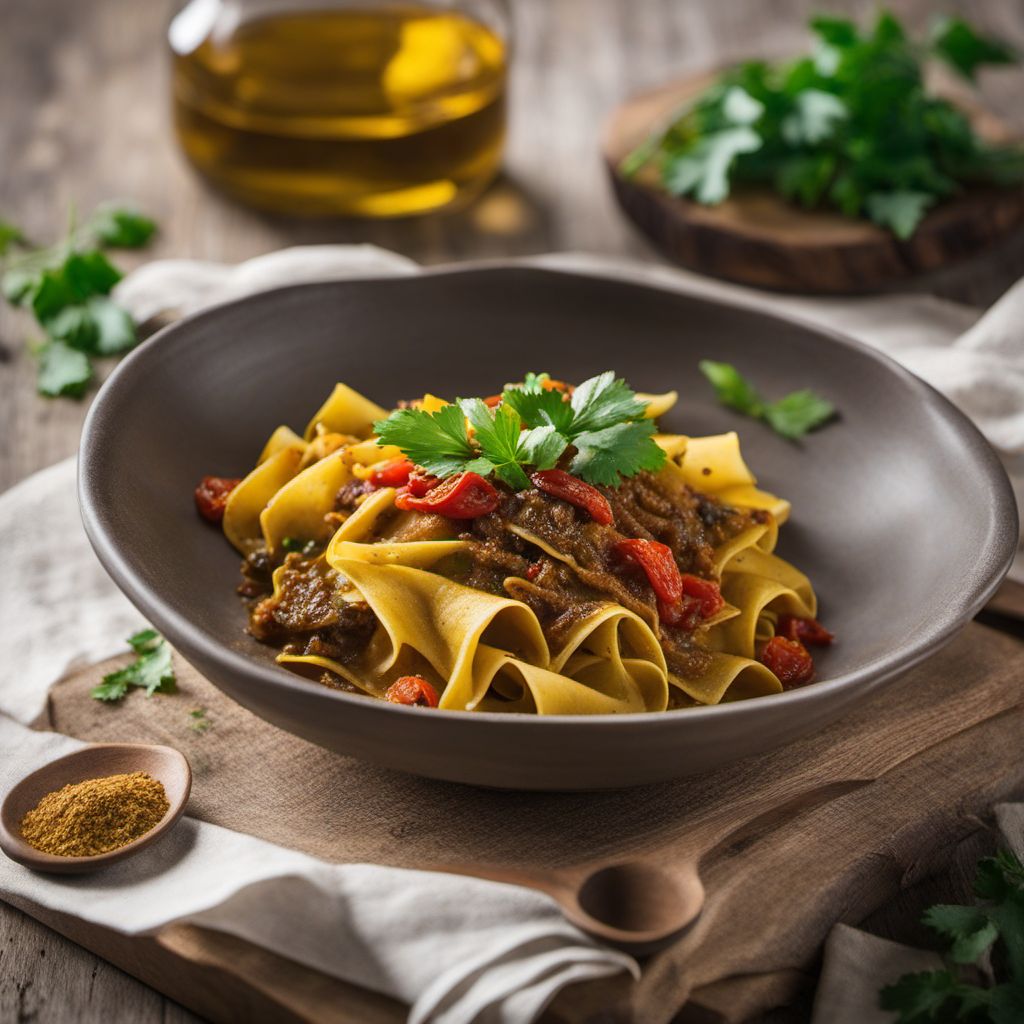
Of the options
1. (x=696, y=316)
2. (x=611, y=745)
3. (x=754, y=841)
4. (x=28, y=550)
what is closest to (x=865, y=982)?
(x=754, y=841)

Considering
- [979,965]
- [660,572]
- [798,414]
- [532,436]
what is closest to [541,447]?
[532,436]

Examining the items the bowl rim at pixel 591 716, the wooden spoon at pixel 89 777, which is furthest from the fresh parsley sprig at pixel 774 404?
the wooden spoon at pixel 89 777

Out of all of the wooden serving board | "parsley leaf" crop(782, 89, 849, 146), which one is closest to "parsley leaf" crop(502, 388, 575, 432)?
the wooden serving board

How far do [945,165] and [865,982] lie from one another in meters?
6.09

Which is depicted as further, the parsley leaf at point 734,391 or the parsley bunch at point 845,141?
the parsley bunch at point 845,141

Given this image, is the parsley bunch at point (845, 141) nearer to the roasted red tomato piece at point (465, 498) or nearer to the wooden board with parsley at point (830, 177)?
the wooden board with parsley at point (830, 177)

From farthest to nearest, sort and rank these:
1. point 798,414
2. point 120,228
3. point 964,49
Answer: point 964,49, point 120,228, point 798,414

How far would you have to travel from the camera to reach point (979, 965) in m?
4.63

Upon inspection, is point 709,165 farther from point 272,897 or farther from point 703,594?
point 272,897

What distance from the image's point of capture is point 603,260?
9039 millimetres

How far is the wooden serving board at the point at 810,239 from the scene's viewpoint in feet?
28.2

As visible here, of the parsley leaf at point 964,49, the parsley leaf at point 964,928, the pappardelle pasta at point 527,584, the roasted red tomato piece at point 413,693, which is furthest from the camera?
the parsley leaf at point 964,49

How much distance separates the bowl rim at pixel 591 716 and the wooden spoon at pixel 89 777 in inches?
19.2

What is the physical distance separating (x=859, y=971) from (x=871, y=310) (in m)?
5.01
